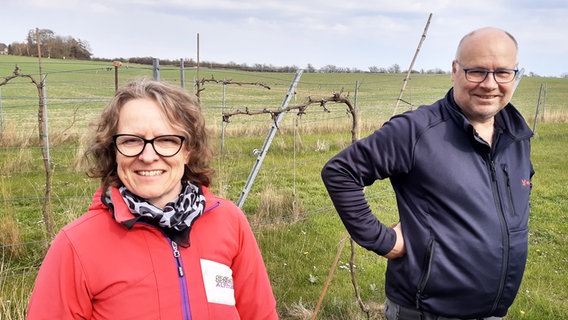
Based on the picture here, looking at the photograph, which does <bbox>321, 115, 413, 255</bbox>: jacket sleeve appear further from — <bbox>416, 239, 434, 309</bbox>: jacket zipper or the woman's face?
the woman's face

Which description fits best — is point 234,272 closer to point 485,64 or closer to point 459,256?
point 459,256

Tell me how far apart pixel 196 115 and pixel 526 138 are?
136 centimetres

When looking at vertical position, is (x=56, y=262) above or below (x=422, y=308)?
above

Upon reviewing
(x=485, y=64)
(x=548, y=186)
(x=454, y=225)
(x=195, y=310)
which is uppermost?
(x=485, y=64)

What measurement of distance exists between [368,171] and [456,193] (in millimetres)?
340

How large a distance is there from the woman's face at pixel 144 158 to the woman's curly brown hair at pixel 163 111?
23 millimetres

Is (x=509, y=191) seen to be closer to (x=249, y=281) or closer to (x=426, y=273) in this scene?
(x=426, y=273)

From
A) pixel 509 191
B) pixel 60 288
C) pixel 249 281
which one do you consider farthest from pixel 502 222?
pixel 60 288

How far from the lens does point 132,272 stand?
51.4 inches

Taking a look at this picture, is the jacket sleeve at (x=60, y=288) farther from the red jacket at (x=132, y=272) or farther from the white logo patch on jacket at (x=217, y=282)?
the white logo patch on jacket at (x=217, y=282)

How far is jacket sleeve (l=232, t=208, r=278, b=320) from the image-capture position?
155 cm

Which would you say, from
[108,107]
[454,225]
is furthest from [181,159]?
[454,225]

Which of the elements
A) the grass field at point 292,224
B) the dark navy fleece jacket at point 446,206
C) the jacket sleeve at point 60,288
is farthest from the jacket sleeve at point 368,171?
the jacket sleeve at point 60,288

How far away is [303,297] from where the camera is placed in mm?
3734
